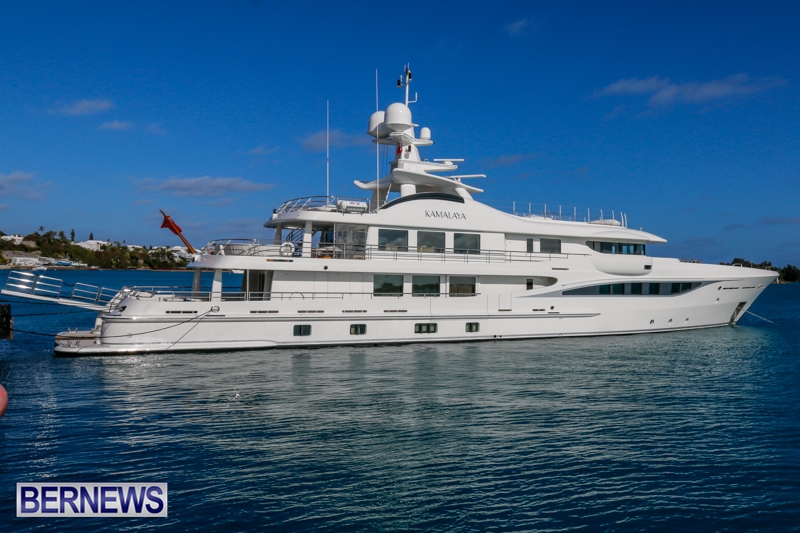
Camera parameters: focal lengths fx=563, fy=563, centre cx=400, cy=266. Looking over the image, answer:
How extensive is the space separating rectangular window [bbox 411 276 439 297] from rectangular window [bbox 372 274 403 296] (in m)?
0.59

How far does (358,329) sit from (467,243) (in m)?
6.02

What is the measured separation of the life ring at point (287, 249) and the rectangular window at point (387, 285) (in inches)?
133

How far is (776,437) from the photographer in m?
11.5

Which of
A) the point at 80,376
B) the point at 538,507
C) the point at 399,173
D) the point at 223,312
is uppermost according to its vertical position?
the point at 399,173

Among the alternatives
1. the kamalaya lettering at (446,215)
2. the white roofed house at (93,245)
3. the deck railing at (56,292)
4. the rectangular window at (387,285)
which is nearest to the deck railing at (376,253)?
the rectangular window at (387,285)

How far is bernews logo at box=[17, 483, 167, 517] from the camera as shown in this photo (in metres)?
8.10

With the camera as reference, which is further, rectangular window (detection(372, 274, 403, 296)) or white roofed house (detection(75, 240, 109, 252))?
white roofed house (detection(75, 240, 109, 252))

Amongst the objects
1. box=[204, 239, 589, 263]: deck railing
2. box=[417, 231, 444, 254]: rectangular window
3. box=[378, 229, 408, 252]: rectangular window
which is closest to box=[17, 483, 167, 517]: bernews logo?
box=[204, 239, 589, 263]: deck railing

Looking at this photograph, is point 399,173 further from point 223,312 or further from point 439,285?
point 223,312

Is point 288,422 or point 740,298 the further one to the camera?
point 740,298

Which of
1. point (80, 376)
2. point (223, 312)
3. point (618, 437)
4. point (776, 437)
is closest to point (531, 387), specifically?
point (618, 437)

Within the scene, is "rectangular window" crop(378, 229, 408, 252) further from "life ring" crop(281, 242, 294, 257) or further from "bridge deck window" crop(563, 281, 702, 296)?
"bridge deck window" crop(563, 281, 702, 296)

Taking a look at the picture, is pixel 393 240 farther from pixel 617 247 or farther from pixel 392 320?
pixel 617 247

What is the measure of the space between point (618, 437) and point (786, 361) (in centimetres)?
1281
